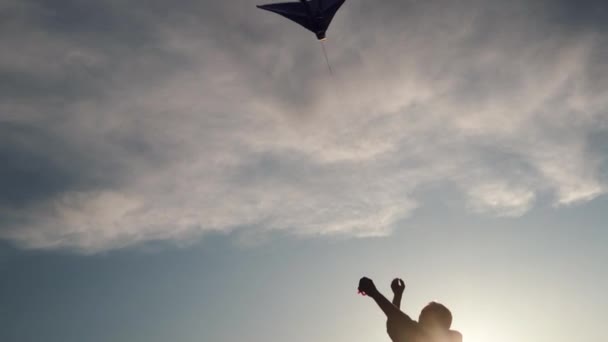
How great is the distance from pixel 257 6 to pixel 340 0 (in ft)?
16.4

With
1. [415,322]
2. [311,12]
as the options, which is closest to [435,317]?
[415,322]

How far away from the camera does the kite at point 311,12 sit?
73.5ft

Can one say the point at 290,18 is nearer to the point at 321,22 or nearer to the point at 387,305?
the point at 321,22

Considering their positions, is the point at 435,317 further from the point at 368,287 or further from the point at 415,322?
the point at 368,287

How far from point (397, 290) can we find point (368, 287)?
1479 millimetres

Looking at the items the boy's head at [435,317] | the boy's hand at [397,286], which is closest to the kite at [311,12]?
the boy's hand at [397,286]

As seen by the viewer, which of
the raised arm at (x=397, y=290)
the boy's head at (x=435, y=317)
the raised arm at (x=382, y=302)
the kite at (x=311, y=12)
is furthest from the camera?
the kite at (x=311, y=12)

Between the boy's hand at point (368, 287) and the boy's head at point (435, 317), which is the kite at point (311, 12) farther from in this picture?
the boy's hand at point (368, 287)

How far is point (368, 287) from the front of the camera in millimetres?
3578

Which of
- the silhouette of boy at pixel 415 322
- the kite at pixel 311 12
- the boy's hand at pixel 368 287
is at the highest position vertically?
the kite at pixel 311 12

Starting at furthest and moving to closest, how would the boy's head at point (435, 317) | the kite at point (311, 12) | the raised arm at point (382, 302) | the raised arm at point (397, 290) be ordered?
the kite at point (311, 12), the raised arm at point (397, 290), the boy's head at point (435, 317), the raised arm at point (382, 302)

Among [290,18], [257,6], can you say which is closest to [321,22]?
[290,18]

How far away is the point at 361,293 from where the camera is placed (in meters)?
3.69

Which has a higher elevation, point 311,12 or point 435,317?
point 311,12
